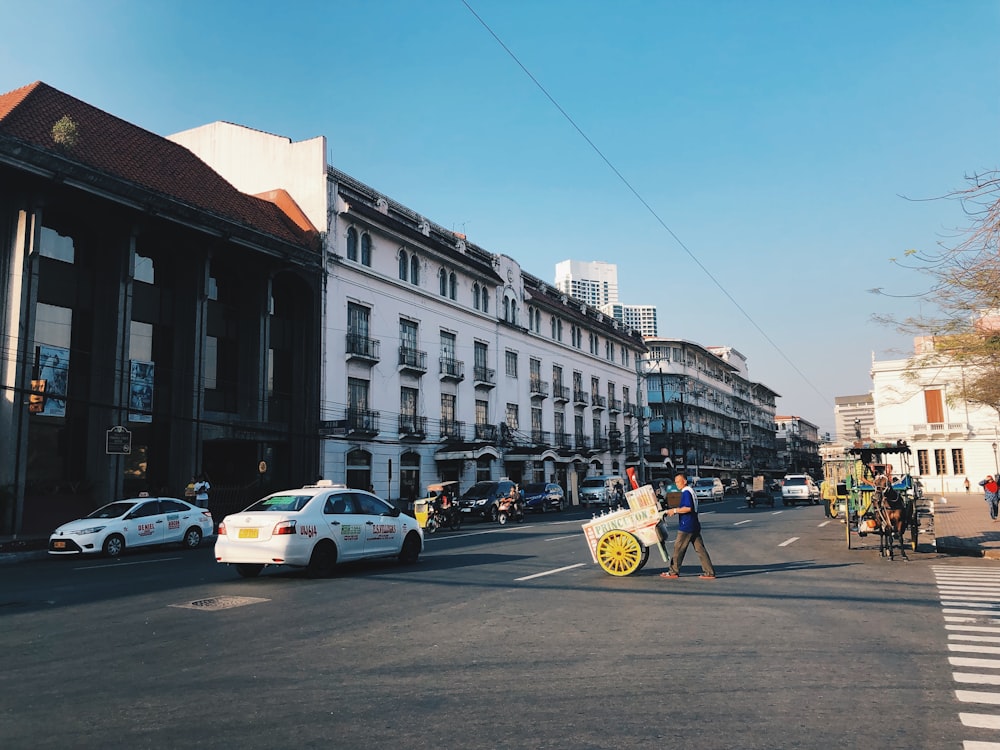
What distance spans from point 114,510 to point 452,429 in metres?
24.9

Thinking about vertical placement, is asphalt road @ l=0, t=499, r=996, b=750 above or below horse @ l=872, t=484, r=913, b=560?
below

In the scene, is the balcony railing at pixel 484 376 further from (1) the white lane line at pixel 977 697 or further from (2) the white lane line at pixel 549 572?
(1) the white lane line at pixel 977 697

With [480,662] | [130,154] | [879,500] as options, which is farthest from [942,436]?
[480,662]

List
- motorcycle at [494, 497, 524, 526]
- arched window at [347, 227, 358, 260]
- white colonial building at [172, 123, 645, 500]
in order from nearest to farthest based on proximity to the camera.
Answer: motorcycle at [494, 497, 524, 526], white colonial building at [172, 123, 645, 500], arched window at [347, 227, 358, 260]

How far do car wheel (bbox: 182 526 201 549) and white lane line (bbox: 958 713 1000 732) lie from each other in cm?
1973

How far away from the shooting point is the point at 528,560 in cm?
1555

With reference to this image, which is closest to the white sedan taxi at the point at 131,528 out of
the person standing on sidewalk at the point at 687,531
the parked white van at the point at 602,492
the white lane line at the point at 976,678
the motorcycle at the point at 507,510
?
the motorcycle at the point at 507,510

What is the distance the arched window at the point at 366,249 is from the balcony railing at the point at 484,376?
35.8 ft

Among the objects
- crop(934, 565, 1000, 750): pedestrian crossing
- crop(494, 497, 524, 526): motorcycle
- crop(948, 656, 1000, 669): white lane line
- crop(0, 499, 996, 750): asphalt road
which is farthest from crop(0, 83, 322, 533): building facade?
crop(948, 656, 1000, 669): white lane line

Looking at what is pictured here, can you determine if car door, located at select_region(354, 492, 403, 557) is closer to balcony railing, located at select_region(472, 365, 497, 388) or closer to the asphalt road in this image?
the asphalt road

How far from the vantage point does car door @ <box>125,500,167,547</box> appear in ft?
63.3

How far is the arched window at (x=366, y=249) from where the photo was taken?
3772 cm

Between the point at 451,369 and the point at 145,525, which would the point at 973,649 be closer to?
the point at 145,525

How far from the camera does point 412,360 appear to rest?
40312mm
